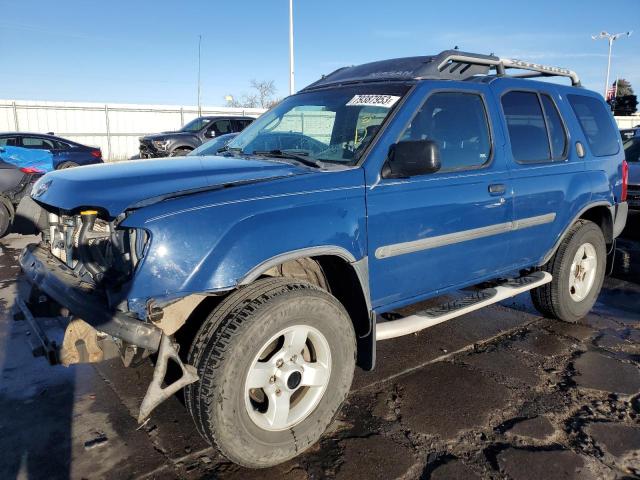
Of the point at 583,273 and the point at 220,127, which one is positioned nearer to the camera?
the point at 583,273

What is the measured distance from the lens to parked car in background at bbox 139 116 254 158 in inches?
607

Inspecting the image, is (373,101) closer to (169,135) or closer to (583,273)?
(583,273)

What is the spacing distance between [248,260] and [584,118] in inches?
149

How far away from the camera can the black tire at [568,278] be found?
4.59m

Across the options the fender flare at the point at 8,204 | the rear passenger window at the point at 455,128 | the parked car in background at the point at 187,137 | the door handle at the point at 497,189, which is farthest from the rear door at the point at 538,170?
the parked car in background at the point at 187,137

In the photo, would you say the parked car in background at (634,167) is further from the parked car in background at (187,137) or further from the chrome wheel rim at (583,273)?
the parked car in background at (187,137)

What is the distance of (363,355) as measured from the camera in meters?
3.16

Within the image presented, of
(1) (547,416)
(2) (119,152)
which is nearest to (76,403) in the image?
(1) (547,416)

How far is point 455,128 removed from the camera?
364 cm

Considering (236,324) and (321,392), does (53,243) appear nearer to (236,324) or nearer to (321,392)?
(236,324)

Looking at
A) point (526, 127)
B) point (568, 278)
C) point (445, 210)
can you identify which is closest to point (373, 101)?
point (445, 210)

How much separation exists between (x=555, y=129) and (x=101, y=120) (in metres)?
24.5

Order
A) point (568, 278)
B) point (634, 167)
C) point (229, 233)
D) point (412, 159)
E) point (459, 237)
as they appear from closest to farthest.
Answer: point (229, 233) → point (412, 159) → point (459, 237) → point (568, 278) → point (634, 167)

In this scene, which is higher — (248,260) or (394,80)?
(394,80)
